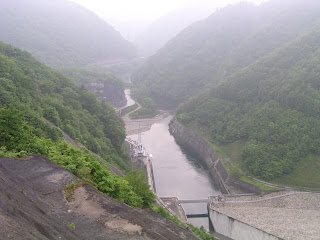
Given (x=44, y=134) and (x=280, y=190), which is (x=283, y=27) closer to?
(x=280, y=190)

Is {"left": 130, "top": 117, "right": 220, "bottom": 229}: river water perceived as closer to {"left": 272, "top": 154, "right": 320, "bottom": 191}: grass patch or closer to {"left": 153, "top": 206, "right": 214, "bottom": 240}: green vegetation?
{"left": 272, "top": 154, "right": 320, "bottom": 191}: grass patch

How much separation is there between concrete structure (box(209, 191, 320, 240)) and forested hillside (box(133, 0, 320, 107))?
67.1 meters

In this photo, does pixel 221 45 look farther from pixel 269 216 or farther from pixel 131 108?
pixel 269 216

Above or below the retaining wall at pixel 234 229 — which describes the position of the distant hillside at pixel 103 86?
above

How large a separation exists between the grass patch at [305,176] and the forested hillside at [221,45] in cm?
5885

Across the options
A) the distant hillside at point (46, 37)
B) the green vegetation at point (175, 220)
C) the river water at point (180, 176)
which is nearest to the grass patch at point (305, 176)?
the river water at point (180, 176)

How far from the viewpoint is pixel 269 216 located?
133 ft

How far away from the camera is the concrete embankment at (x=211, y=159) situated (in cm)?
5294

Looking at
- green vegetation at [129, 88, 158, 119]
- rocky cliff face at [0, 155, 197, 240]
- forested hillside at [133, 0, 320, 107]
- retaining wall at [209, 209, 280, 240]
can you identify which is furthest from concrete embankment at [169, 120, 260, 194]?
rocky cliff face at [0, 155, 197, 240]

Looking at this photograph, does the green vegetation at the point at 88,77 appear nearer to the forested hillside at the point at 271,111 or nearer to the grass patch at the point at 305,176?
the forested hillside at the point at 271,111

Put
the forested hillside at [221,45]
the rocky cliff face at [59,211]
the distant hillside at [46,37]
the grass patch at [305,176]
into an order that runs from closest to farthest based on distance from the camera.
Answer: the rocky cliff face at [59,211], the grass patch at [305,176], the forested hillside at [221,45], the distant hillside at [46,37]

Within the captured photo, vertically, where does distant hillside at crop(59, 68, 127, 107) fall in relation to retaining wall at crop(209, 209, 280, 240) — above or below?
above

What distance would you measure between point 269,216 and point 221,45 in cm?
10699

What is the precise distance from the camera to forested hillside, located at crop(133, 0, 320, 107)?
115875 millimetres
